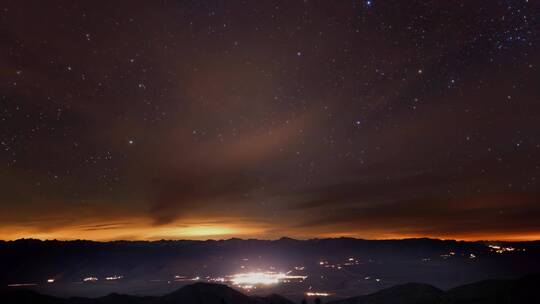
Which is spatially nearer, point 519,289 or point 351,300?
point 519,289

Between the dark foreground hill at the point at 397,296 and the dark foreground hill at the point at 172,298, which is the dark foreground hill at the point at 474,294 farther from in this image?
the dark foreground hill at the point at 172,298

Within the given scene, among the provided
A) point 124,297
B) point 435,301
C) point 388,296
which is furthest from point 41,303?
point 435,301

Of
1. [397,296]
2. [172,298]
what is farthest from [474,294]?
[172,298]

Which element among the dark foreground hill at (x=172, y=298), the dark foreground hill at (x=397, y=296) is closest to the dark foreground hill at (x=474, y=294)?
the dark foreground hill at (x=397, y=296)

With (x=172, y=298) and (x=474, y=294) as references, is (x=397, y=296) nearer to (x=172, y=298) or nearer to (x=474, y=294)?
(x=474, y=294)

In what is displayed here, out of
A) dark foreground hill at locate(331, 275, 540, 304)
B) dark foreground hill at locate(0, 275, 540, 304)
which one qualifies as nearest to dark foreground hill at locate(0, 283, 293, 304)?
dark foreground hill at locate(0, 275, 540, 304)

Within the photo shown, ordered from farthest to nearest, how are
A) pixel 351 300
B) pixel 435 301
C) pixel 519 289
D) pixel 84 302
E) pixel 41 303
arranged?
1. pixel 84 302
2. pixel 41 303
3. pixel 351 300
4. pixel 435 301
5. pixel 519 289

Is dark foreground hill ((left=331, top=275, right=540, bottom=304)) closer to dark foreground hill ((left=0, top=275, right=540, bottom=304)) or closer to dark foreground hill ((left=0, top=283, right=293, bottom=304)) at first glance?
dark foreground hill ((left=0, top=275, right=540, bottom=304))

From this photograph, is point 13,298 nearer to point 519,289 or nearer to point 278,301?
point 278,301
